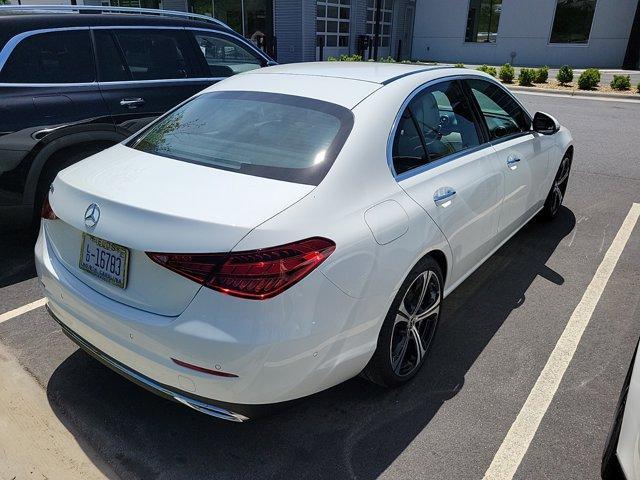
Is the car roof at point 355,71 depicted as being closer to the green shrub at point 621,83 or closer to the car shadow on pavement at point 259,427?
the car shadow on pavement at point 259,427

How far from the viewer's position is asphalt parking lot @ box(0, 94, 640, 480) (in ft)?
7.97

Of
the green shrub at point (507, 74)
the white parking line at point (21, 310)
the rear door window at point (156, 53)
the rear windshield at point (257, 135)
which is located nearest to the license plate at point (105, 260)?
the rear windshield at point (257, 135)

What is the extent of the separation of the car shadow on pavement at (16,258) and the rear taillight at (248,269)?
2.75 meters

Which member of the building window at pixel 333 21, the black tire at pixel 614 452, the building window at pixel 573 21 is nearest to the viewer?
the black tire at pixel 614 452

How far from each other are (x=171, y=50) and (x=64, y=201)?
319cm

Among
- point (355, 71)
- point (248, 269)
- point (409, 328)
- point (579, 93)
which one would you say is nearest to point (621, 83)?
point (579, 93)

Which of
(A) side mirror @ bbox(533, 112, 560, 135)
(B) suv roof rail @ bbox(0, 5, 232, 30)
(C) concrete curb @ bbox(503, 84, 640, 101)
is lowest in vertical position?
(C) concrete curb @ bbox(503, 84, 640, 101)

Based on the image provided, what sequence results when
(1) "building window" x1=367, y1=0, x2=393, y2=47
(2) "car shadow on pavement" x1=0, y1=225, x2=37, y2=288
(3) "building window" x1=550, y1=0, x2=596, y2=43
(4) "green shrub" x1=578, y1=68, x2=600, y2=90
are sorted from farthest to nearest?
(1) "building window" x1=367, y1=0, x2=393, y2=47, (3) "building window" x1=550, y1=0, x2=596, y2=43, (4) "green shrub" x1=578, y1=68, x2=600, y2=90, (2) "car shadow on pavement" x1=0, y1=225, x2=37, y2=288

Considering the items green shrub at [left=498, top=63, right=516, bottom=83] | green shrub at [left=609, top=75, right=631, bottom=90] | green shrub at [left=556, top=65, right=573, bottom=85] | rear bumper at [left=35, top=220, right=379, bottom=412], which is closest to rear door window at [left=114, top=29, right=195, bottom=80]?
rear bumper at [left=35, top=220, right=379, bottom=412]

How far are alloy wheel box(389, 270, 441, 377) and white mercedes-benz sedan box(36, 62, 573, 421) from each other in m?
0.01

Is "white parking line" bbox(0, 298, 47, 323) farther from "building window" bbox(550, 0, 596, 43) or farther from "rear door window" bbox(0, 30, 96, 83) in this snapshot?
"building window" bbox(550, 0, 596, 43)

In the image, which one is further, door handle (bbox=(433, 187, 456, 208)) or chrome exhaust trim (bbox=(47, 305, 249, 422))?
door handle (bbox=(433, 187, 456, 208))

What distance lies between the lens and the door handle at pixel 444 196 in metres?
2.83

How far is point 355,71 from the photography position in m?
3.25
